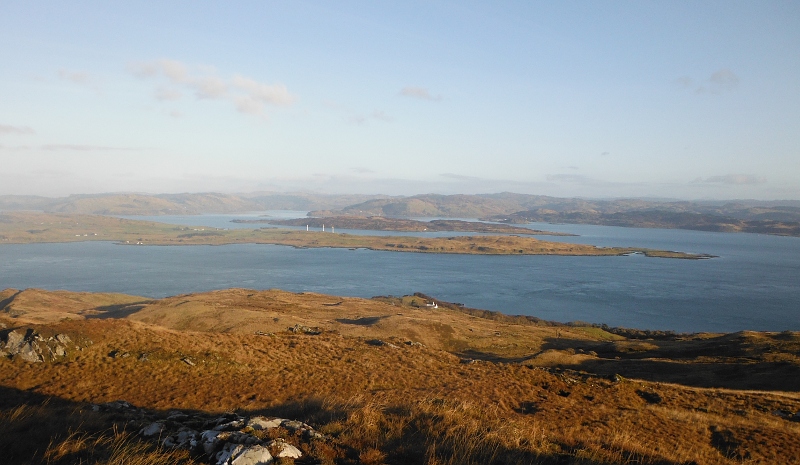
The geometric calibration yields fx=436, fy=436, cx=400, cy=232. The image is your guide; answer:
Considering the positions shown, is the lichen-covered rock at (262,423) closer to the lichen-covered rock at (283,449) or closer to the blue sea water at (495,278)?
the lichen-covered rock at (283,449)

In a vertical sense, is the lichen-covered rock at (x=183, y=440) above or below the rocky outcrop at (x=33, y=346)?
above

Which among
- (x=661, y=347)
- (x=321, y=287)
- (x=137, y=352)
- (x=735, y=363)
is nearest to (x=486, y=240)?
(x=321, y=287)

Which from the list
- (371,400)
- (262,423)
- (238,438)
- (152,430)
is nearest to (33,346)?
(152,430)

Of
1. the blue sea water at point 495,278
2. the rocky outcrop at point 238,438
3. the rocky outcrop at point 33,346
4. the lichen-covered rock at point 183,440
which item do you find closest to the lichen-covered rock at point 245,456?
the rocky outcrop at point 238,438

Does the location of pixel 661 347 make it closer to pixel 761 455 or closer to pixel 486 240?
pixel 761 455

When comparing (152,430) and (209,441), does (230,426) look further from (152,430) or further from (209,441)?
(152,430)

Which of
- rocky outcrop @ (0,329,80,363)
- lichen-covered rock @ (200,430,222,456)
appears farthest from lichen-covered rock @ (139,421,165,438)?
rocky outcrop @ (0,329,80,363)

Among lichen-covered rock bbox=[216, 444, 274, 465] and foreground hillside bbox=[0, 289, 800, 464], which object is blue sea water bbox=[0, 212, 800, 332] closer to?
foreground hillside bbox=[0, 289, 800, 464]

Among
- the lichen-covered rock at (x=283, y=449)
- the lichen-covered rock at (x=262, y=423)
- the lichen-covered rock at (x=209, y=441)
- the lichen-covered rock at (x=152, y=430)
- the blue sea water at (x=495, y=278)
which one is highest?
the lichen-covered rock at (x=283, y=449)
